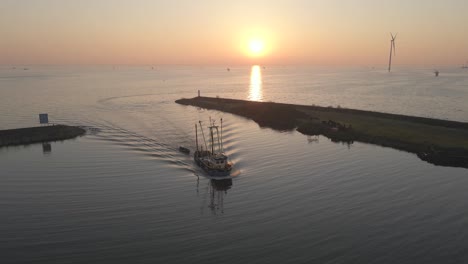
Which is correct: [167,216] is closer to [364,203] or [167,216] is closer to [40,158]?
[364,203]

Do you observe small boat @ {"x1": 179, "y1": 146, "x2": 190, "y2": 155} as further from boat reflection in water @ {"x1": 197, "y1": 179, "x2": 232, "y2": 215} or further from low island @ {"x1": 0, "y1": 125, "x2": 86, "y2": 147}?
low island @ {"x1": 0, "y1": 125, "x2": 86, "y2": 147}

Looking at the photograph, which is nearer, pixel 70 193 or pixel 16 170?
pixel 70 193

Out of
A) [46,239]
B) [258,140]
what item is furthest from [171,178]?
[258,140]

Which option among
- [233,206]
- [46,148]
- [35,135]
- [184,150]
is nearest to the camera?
[233,206]

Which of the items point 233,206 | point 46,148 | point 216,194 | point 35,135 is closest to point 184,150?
point 216,194

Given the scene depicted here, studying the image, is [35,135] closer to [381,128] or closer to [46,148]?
[46,148]

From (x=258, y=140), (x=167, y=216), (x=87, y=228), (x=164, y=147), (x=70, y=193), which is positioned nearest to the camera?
(x=87, y=228)

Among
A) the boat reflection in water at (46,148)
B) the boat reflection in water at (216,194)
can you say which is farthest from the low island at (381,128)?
the boat reflection in water at (46,148)
